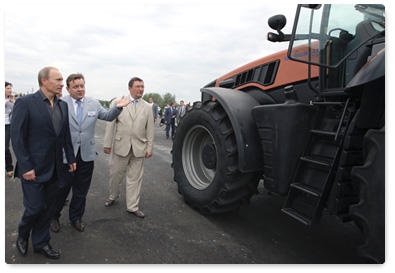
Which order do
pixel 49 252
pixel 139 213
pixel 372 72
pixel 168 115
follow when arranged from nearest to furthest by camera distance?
pixel 372 72 → pixel 49 252 → pixel 139 213 → pixel 168 115

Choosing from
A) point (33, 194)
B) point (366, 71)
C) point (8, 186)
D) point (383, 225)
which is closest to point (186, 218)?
point (33, 194)

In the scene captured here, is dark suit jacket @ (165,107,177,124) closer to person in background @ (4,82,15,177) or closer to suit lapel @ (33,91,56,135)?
person in background @ (4,82,15,177)

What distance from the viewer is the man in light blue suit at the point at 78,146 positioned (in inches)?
118

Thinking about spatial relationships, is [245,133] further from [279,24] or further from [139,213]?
[139,213]

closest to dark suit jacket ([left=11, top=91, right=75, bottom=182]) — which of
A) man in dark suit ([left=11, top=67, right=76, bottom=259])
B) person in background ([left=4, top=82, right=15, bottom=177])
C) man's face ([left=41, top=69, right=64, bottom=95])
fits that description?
man in dark suit ([left=11, top=67, right=76, bottom=259])

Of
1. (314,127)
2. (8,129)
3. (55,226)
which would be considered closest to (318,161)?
(314,127)

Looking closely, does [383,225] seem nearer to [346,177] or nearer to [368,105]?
[346,177]

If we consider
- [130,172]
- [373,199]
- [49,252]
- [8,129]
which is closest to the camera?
[373,199]

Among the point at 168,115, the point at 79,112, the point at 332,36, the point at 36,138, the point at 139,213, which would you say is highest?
the point at 332,36

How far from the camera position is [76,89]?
303 centimetres

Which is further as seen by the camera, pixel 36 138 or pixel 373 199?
pixel 36 138

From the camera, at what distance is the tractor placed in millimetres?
1896

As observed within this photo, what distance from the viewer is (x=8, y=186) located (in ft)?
14.5

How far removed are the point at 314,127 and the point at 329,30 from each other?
101cm
